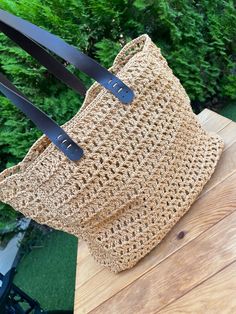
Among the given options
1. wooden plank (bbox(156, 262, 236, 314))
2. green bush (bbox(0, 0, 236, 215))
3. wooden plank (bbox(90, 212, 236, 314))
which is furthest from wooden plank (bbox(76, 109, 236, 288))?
green bush (bbox(0, 0, 236, 215))

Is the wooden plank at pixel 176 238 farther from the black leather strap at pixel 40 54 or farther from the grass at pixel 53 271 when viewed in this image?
the grass at pixel 53 271

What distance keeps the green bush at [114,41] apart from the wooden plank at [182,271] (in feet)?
4.59

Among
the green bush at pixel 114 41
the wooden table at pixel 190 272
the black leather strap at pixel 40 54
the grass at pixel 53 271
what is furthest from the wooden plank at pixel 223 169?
the grass at pixel 53 271

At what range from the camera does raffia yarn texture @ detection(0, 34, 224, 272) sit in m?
0.95

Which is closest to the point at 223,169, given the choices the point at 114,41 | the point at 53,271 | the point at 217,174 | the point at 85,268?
the point at 217,174

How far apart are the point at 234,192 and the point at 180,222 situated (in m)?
0.14

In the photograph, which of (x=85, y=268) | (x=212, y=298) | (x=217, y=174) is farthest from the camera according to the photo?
(x=85, y=268)

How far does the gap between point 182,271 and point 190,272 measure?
0.02m

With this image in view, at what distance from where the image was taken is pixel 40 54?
1.19m

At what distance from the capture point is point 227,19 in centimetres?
230

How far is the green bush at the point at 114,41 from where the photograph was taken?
2207 millimetres

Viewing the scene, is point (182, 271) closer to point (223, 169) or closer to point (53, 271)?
point (223, 169)

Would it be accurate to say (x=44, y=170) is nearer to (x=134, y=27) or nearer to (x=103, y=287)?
(x=103, y=287)

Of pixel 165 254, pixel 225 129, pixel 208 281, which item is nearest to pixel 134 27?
pixel 225 129
